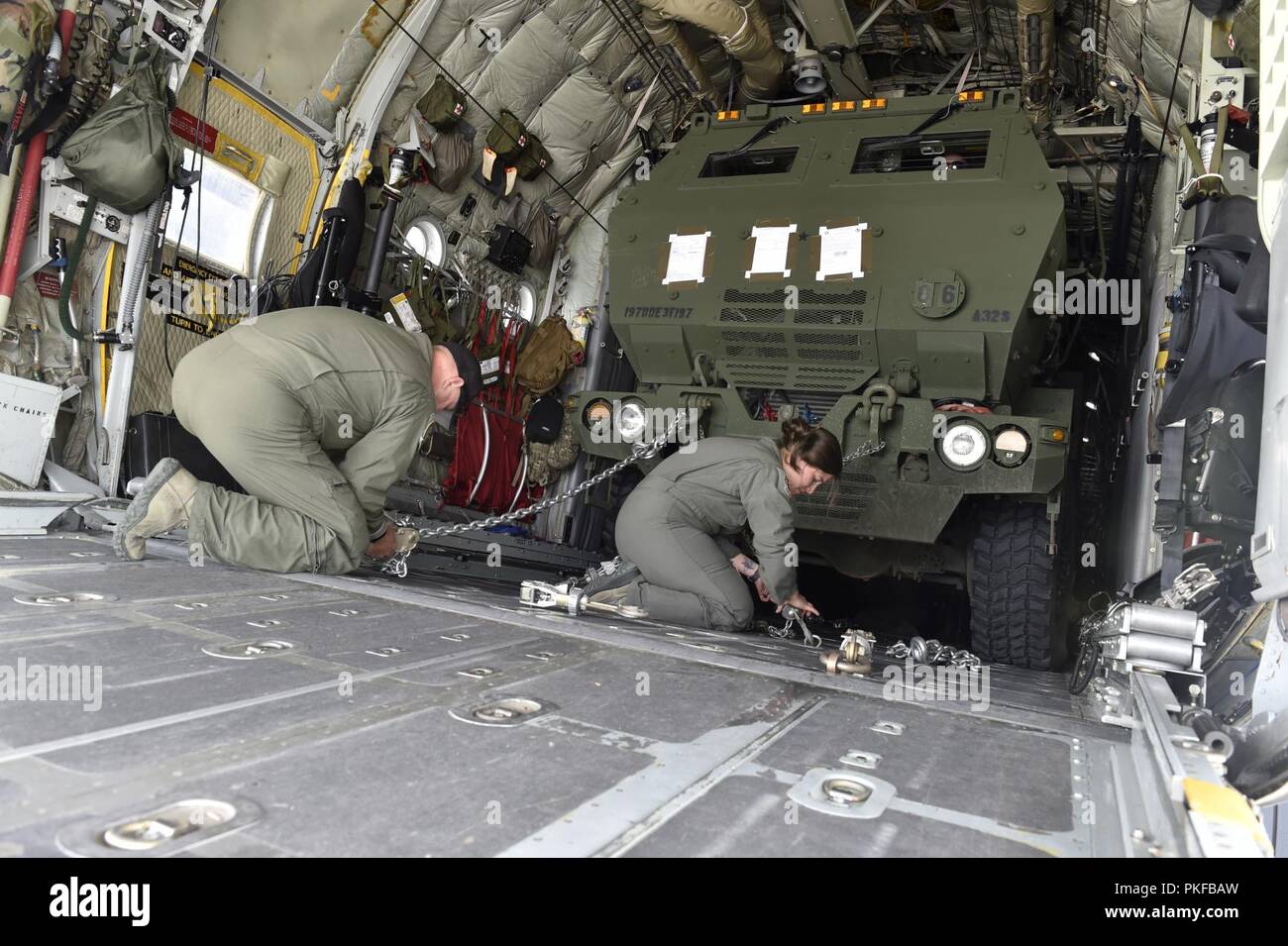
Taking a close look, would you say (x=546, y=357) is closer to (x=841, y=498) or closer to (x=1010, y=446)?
(x=841, y=498)

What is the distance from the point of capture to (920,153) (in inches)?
188

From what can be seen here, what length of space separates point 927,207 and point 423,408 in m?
2.52

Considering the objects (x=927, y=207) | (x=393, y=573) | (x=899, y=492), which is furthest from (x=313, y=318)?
(x=927, y=207)

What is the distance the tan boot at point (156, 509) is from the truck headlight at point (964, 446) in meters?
2.88

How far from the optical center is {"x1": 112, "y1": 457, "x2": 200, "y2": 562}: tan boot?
2.99 meters

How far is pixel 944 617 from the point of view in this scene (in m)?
5.75

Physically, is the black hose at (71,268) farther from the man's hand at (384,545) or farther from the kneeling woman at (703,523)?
Result: the kneeling woman at (703,523)

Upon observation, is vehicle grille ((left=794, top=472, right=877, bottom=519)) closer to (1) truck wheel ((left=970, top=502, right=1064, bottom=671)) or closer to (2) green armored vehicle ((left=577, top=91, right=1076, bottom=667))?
(2) green armored vehicle ((left=577, top=91, right=1076, bottom=667))

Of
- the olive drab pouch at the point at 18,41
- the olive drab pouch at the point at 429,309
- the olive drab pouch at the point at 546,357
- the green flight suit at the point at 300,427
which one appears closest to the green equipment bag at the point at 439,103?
the olive drab pouch at the point at 429,309

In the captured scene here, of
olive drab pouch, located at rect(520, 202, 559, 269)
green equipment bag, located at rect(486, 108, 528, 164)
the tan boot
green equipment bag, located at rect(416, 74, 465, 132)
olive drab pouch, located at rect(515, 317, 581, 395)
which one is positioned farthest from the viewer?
olive drab pouch, located at rect(515, 317, 581, 395)

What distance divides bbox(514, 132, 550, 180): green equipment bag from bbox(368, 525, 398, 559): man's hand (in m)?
3.50

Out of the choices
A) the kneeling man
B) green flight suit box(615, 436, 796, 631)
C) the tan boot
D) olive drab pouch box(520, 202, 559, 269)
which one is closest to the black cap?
the kneeling man
